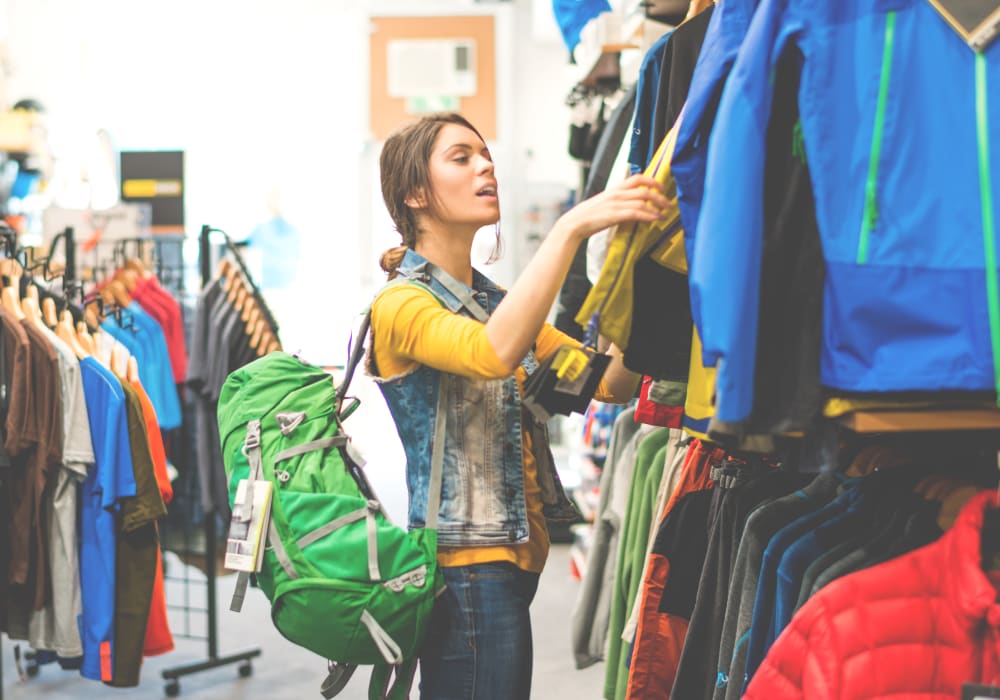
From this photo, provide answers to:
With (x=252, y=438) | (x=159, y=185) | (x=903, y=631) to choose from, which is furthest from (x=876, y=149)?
(x=159, y=185)

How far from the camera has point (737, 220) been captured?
4.20ft

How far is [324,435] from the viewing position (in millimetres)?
1907

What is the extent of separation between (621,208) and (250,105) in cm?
790

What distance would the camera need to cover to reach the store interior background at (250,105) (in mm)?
8836

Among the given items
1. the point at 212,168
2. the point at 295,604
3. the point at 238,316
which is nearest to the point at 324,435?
the point at 295,604

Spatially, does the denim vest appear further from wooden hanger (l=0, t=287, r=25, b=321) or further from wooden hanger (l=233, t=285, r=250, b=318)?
wooden hanger (l=233, t=285, r=250, b=318)

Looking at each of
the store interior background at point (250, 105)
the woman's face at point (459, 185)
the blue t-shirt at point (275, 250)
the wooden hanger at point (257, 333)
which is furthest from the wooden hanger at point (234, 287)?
the store interior background at point (250, 105)

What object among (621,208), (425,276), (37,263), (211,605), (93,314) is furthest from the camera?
(211,605)

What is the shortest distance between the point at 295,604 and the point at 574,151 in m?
2.92

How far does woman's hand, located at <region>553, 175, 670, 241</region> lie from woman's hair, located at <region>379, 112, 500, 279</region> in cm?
42

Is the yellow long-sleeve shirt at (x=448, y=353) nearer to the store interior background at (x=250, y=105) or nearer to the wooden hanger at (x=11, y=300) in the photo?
the wooden hanger at (x=11, y=300)

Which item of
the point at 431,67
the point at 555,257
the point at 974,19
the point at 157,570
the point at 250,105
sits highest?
the point at 431,67

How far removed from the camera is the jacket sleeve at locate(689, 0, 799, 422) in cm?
126

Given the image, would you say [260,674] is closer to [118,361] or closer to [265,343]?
[265,343]
